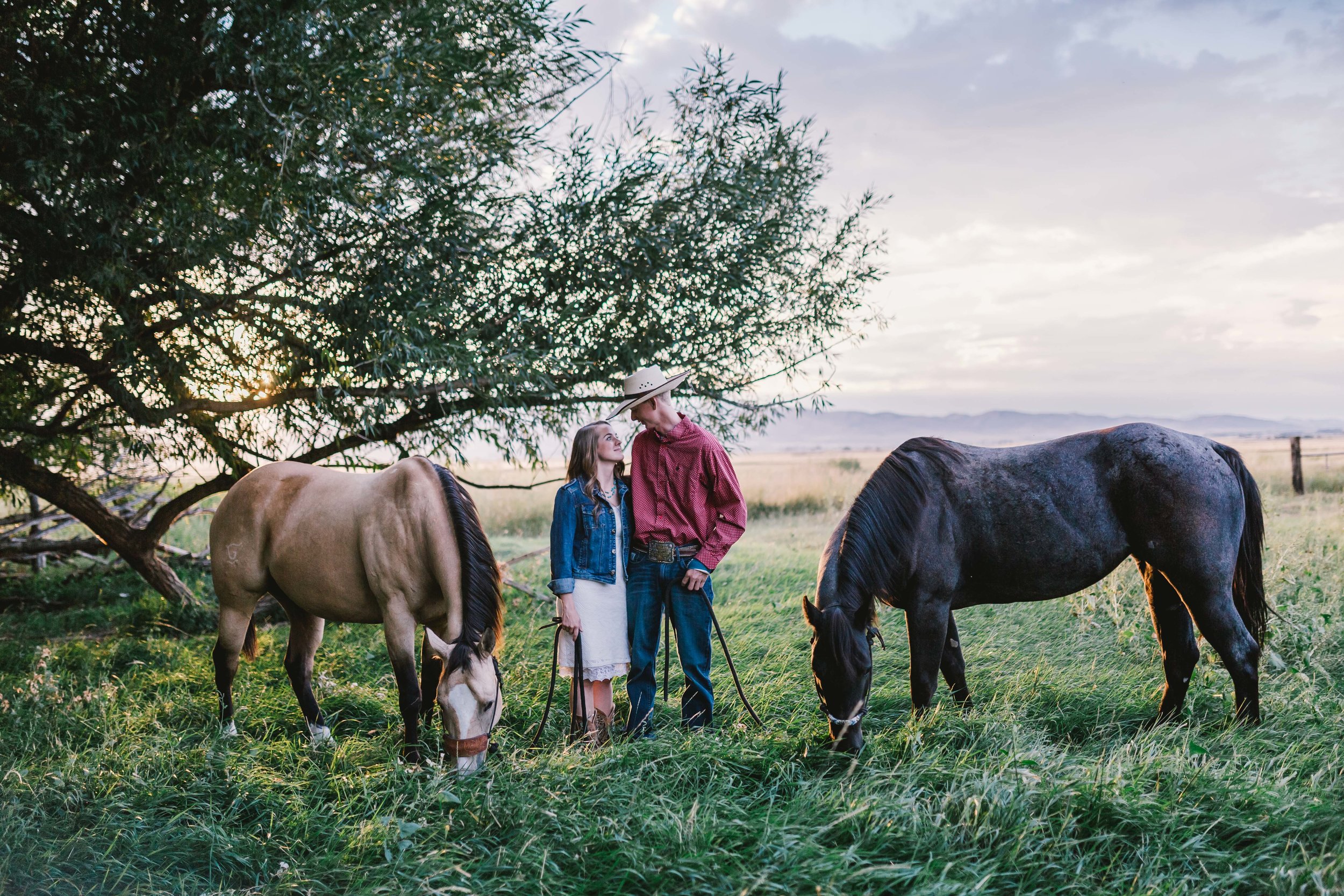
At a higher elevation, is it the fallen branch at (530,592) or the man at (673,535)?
the man at (673,535)

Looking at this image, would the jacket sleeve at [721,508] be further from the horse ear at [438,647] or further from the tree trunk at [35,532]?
the tree trunk at [35,532]

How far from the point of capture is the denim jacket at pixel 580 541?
3.97m

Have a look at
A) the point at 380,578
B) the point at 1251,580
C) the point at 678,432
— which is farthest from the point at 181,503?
the point at 1251,580

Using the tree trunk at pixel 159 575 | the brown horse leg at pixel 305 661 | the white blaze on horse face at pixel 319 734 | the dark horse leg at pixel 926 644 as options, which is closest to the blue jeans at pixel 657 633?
the dark horse leg at pixel 926 644

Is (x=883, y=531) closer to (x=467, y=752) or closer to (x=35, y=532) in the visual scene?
(x=467, y=752)

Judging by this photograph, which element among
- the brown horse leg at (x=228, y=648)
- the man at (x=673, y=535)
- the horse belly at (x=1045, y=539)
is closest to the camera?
the man at (x=673, y=535)

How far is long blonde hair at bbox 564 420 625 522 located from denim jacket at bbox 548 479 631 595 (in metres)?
0.03

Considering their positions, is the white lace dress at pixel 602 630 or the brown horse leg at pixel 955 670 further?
the brown horse leg at pixel 955 670

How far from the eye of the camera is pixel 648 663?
4.08 m

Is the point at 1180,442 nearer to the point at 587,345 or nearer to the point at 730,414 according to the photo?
the point at 730,414

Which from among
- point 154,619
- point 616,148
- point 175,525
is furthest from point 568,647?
point 175,525

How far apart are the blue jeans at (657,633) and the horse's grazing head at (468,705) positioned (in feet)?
2.61

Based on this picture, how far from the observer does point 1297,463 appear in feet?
49.3

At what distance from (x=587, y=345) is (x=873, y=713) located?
10.7ft
